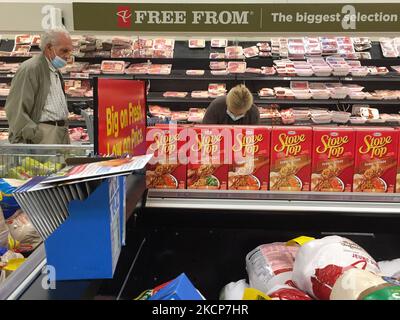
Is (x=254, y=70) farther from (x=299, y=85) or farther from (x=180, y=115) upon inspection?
(x=180, y=115)

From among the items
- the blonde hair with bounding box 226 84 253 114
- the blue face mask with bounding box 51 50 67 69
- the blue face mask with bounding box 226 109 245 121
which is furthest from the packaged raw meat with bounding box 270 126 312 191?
the blue face mask with bounding box 51 50 67 69

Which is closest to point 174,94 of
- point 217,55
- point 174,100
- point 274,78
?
point 174,100

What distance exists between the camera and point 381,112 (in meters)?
6.02

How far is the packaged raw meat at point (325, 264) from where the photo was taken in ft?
4.35

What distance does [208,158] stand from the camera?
204cm

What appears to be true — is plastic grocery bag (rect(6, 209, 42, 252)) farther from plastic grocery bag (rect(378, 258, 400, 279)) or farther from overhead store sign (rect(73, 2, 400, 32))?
overhead store sign (rect(73, 2, 400, 32))

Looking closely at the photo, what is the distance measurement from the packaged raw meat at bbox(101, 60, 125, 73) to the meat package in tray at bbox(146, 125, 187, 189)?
12.9 feet

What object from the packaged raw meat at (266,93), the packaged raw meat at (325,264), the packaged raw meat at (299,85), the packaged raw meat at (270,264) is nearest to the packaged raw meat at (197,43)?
the packaged raw meat at (266,93)
